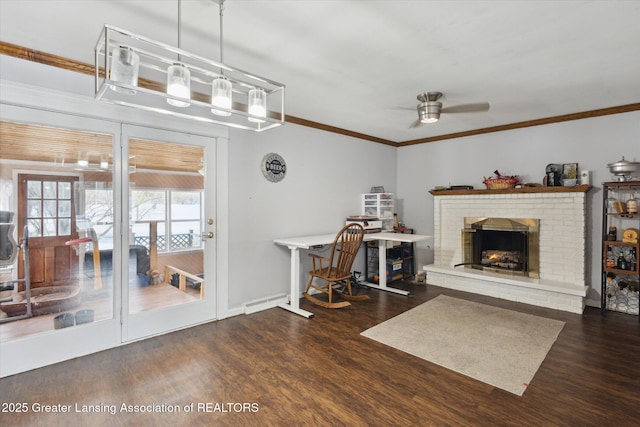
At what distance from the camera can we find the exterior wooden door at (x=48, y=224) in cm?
260

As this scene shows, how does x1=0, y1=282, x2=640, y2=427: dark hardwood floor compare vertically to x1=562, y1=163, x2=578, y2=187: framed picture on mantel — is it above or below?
below

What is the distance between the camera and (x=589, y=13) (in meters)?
1.98

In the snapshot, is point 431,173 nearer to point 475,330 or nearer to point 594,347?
point 475,330

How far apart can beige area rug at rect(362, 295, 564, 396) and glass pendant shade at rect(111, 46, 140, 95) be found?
2781 mm

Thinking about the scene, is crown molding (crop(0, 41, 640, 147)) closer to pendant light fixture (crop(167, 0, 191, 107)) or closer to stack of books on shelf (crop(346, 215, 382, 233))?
stack of books on shelf (crop(346, 215, 382, 233))

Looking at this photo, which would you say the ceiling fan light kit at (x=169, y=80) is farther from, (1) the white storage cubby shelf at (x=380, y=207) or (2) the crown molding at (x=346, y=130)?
(1) the white storage cubby shelf at (x=380, y=207)

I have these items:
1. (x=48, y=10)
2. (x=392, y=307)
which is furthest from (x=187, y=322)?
(x=48, y=10)

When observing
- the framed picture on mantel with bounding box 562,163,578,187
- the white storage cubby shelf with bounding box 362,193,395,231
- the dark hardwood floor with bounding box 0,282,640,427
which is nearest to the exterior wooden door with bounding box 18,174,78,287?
the dark hardwood floor with bounding box 0,282,640,427

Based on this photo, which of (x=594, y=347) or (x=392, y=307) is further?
(x=392, y=307)

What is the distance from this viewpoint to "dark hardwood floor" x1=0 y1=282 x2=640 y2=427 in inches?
77.7

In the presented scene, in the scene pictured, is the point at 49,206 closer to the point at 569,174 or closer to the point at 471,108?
the point at 471,108

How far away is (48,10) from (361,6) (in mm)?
1868

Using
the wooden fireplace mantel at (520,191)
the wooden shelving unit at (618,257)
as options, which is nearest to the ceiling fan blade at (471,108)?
the wooden fireplace mantel at (520,191)

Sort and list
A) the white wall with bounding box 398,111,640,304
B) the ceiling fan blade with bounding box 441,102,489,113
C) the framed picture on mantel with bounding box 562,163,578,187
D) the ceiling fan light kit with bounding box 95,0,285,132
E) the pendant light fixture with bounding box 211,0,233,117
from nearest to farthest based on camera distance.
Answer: the ceiling fan light kit with bounding box 95,0,285,132
the pendant light fixture with bounding box 211,0,233,117
the ceiling fan blade with bounding box 441,102,489,113
the white wall with bounding box 398,111,640,304
the framed picture on mantel with bounding box 562,163,578,187
